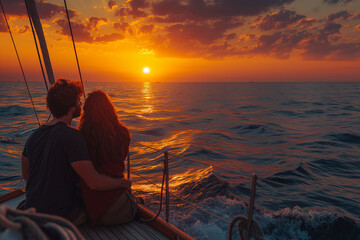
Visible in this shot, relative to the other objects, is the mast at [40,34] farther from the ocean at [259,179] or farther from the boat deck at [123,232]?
the boat deck at [123,232]

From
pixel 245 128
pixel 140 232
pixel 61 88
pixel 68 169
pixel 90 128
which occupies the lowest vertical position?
pixel 245 128

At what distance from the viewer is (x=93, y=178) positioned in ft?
6.62

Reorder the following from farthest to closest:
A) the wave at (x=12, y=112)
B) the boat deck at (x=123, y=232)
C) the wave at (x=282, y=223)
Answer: the wave at (x=12, y=112) < the wave at (x=282, y=223) < the boat deck at (x=123, y=232)

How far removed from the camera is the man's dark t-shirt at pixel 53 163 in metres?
1.92

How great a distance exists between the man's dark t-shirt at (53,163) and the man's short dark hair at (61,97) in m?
0.13

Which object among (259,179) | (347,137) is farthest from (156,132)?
(347,137)

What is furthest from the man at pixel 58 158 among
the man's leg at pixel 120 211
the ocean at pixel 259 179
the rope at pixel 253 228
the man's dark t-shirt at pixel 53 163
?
the rope at pixel 253 228

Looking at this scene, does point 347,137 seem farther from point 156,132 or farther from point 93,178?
point 93,178

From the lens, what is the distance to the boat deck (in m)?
2.56

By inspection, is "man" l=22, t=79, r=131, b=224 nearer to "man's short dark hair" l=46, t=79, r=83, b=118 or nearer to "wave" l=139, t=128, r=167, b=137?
"man's short dark hair" l=46, t=79, r=83, b=118

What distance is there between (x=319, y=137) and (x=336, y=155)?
179 inches

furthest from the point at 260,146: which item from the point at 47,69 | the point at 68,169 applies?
the point at 68,169

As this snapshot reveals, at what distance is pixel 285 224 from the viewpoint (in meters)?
6.16

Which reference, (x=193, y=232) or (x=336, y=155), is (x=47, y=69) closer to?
(x=193, y=232)
